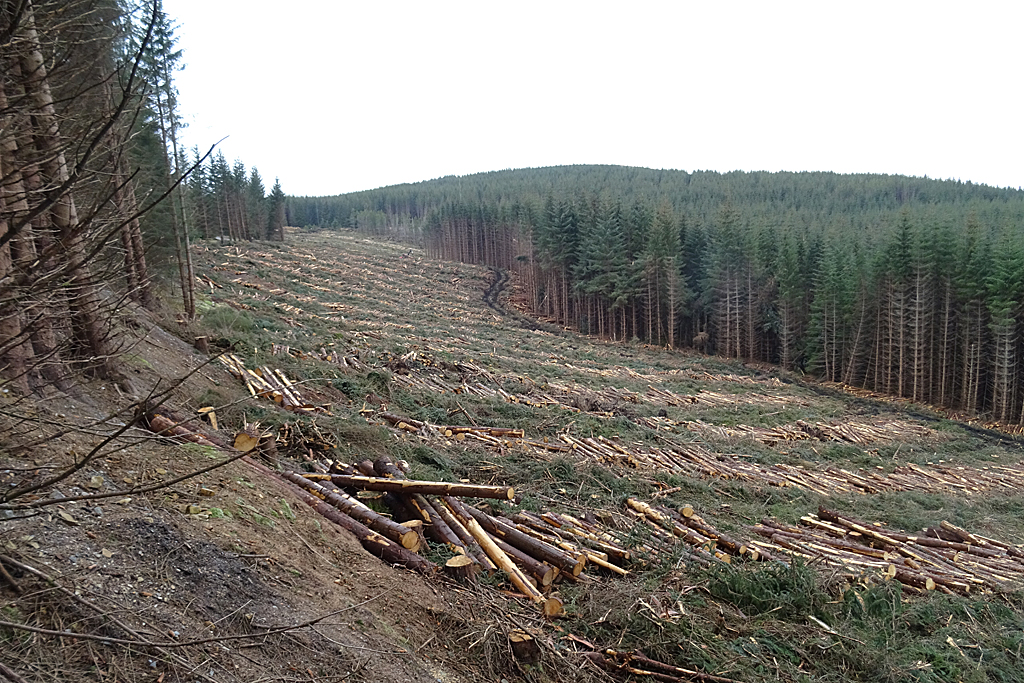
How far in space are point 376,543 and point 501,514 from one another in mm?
2588

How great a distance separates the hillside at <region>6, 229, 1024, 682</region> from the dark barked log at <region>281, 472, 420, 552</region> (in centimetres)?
44

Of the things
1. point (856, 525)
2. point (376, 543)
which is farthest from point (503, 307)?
point (376, 543)

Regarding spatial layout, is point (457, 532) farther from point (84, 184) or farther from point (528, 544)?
point (84, 184)

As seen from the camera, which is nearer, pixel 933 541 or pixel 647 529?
pixel 647 529

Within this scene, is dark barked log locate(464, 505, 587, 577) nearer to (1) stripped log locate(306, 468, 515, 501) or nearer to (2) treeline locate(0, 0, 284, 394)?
(1) stripped log locate(306, 468, 515, 501)

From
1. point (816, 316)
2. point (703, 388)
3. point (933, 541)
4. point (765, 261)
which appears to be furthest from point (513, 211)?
point (933, 541)

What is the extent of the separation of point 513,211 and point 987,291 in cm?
6028

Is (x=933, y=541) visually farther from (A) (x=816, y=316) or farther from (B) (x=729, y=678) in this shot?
(A) (x=816, y=316)

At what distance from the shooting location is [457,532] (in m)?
7.95

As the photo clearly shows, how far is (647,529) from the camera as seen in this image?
9.78 meters

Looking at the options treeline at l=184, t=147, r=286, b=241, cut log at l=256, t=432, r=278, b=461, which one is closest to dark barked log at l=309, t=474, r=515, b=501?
cut log at l=256, t=432, r=278, b=461

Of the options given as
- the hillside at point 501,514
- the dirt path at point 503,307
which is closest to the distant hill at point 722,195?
the dirt path at point 503,307

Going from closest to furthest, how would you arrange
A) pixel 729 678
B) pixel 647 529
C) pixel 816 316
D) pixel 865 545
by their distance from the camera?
pixel 729 678 → pixel 647 529 → pixel 865 545 → pixel 816 316

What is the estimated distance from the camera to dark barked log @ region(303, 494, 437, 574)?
22.2ft
